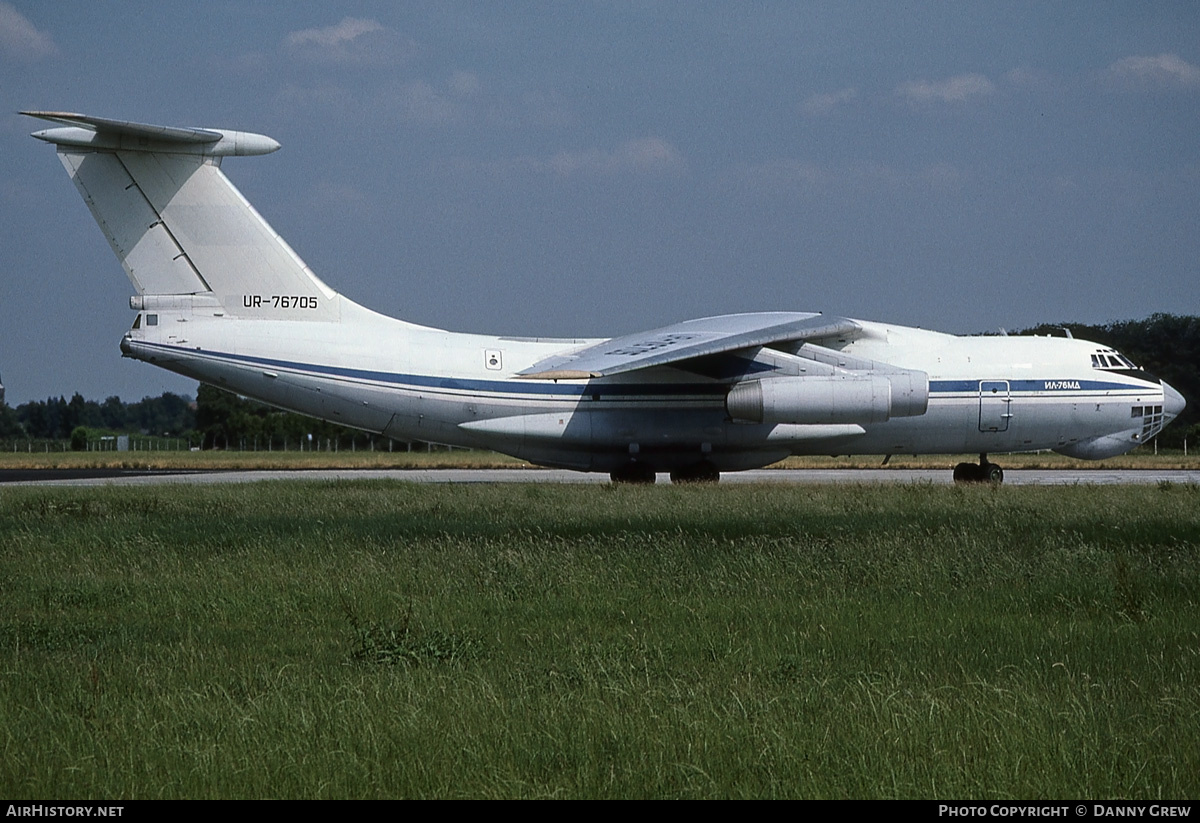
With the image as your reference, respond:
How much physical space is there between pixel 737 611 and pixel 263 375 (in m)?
14.0

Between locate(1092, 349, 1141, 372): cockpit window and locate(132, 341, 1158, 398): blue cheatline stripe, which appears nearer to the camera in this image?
locate(132, 341, 1158, 398): blue cheatline stripe

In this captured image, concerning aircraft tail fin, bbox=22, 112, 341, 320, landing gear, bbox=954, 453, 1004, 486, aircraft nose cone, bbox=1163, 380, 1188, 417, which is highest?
aircraft tail fin, bbox=22, 112, 341, 320

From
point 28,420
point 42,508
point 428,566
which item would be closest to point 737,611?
point 428,566

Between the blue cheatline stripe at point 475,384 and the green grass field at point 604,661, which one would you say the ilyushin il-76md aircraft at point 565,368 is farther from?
the green grass field at point 604,661

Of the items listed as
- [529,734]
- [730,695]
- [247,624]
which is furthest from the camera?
[247,624]

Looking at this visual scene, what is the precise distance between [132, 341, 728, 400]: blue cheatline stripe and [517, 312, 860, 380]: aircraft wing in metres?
0.46

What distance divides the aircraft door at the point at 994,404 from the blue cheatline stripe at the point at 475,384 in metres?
5.07

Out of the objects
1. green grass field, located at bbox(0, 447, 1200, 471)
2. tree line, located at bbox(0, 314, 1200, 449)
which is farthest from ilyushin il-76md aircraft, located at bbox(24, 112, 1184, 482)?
tree line, located at bbox(0, 314, 1200, 449)

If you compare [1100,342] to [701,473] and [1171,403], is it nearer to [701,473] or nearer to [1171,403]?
[1171,403]

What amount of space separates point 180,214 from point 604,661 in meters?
15.9

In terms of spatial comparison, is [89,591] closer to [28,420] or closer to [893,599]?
[893,599]

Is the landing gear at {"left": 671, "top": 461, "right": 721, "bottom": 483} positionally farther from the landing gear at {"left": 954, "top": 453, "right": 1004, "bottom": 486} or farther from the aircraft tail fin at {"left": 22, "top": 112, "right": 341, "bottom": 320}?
the aircraft tail fin at {"left": 22, "top": 112, "right": 341, "bottom": 320}

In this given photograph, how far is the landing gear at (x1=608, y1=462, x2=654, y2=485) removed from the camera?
850 inches

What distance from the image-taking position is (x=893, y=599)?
26.7ft
